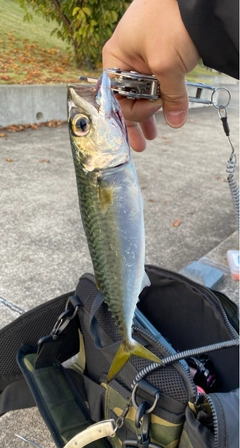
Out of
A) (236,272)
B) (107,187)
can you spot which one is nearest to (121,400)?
(107,187)

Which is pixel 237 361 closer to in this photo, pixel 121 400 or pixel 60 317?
pixel 121 400

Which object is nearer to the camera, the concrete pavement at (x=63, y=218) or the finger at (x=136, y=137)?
the finger at (x=136, y=137)

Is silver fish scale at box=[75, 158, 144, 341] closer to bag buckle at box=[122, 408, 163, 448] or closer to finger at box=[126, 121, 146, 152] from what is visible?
bag buckle at box=[122, 408, 163, 448]

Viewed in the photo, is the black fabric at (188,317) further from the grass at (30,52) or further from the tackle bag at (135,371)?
the grass at (30,52)

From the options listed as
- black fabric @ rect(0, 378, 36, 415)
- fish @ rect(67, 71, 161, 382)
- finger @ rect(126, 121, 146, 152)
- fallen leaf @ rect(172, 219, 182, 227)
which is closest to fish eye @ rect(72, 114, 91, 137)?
fish @ rect(67, 71, 161, 382)

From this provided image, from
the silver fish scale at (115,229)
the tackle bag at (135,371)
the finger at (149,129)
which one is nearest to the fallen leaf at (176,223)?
the tackle bag at (135,371)

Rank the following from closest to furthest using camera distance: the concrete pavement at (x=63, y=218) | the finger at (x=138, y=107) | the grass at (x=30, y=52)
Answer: the finger at (x=138, y=107) → the concrete pavement at (x=63, y=218) → the grass at (x=30, y=52)

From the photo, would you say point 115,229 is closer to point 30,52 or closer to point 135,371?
point 135,371
